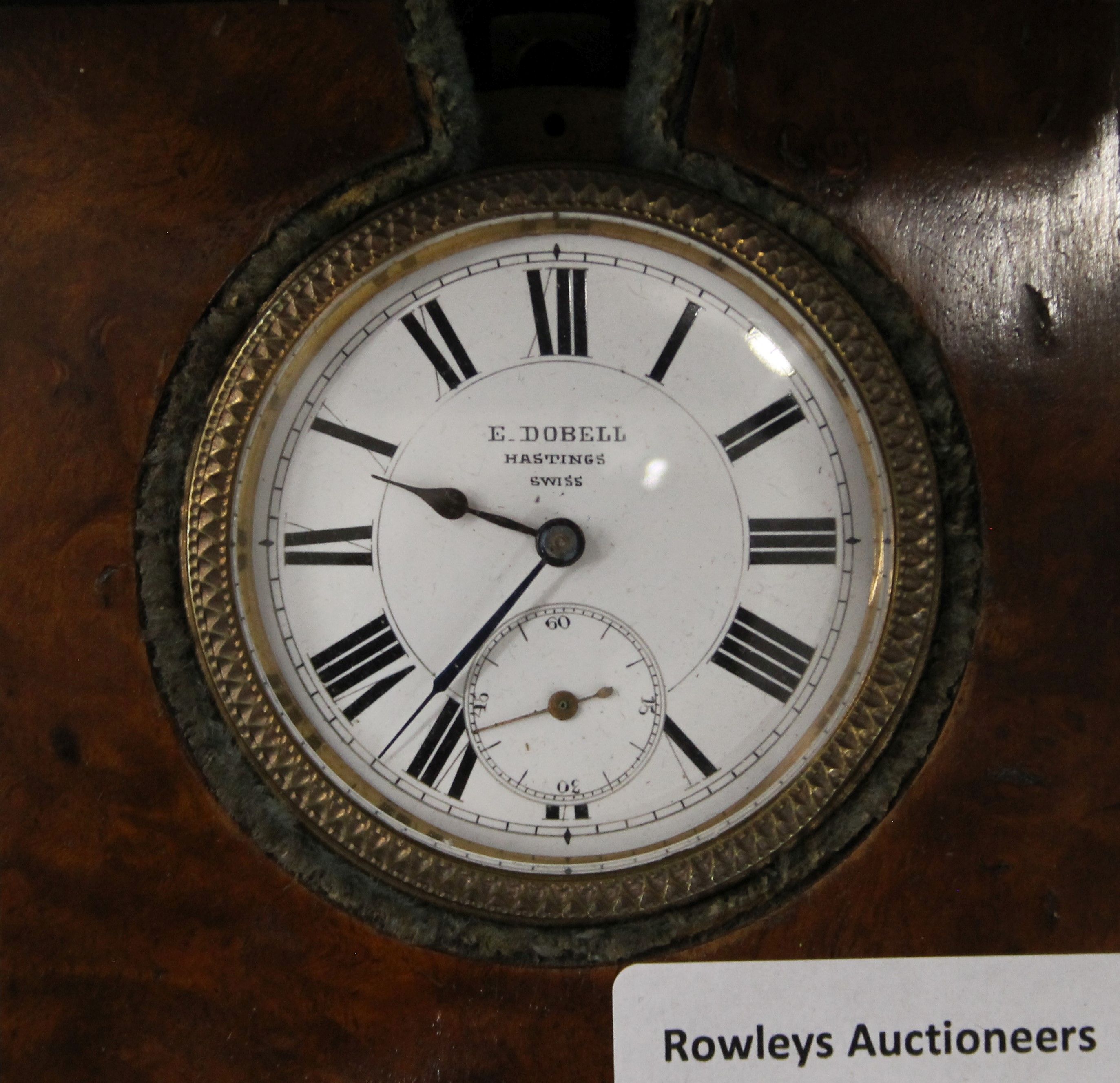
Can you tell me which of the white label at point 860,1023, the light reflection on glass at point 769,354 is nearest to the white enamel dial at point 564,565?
the light reflection on glass at point 769,354

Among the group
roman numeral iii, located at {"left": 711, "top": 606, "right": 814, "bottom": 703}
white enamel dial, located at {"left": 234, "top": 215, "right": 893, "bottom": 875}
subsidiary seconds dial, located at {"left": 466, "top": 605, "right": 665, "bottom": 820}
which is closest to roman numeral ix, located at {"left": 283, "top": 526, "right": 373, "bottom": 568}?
white enamel dial, located at {"left": 234, "top": 215, "right": 893, "bottom": 875}

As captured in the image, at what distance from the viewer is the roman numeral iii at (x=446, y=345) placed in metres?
0.77

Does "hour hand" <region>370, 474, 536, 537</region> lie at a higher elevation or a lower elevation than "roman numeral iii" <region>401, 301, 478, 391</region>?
lower

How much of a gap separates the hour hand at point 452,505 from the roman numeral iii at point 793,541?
0.58 ft

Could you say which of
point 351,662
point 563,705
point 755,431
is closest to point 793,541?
point 755,431

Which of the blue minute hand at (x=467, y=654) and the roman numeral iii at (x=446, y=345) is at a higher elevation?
the roman numeral iii at (x=446, y=345)

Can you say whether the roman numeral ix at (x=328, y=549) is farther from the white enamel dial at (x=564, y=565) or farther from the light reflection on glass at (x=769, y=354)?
the light reflection on glass at (x=769, y=354)

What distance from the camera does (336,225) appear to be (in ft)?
2.55

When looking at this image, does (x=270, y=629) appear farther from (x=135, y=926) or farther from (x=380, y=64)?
(x=380, y=64)

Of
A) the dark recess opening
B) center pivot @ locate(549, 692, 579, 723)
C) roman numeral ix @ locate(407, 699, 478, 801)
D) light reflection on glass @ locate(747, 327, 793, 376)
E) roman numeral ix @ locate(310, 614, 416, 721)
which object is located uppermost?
the dark recess opening

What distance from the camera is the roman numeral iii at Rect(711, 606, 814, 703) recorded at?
2.50ft

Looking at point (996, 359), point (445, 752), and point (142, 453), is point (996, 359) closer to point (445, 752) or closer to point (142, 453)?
point (445, 752)

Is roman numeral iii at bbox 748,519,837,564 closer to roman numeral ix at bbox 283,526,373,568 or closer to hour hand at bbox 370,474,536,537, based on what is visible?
hour hand at bbox 370,474,536,537

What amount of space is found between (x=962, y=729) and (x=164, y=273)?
28.9 inches
